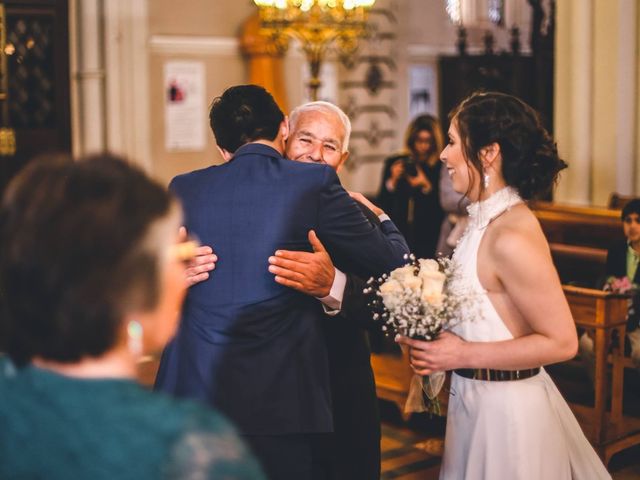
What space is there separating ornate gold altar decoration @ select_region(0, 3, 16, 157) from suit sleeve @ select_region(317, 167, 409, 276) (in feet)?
20.1

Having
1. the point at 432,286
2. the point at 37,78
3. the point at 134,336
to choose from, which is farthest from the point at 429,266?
the point at 37,78

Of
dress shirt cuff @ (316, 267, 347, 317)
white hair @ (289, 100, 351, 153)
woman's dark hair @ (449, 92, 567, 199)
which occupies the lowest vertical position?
dress shirt cuff @ (316, 267, 347, 317)

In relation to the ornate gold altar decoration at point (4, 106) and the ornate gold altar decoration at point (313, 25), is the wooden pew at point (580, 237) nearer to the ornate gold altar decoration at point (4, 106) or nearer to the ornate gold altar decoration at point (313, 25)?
the ornate gold altar decoration at point (313, 25)

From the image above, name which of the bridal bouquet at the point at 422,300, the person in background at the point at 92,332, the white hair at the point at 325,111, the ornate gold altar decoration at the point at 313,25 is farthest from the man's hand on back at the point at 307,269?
the ornate gold altar decoration at the point at 313,25

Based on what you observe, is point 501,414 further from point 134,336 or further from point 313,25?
point 313,25

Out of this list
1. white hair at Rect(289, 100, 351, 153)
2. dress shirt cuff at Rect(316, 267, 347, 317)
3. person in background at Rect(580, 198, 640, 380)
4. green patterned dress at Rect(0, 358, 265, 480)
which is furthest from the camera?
person in background at Rect(580, 198, 640, 380)

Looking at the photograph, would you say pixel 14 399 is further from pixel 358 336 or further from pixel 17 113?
pixel 17 113

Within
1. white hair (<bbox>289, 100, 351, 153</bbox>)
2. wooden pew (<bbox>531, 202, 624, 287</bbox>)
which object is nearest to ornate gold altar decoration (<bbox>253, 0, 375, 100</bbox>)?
wooden pew (<bbox>531, 202, 624, 287</bbox>)

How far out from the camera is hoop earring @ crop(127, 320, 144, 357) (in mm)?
1280

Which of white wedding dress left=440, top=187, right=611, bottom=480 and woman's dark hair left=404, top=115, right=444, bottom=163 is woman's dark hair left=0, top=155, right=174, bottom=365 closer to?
white wedding dress left=440, top=187, right=611, bottom=480

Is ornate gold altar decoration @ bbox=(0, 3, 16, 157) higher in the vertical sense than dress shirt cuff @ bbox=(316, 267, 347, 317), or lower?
higher

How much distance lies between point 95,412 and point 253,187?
4.36ft

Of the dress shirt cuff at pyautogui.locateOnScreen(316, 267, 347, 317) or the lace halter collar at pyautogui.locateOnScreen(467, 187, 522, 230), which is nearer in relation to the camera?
the lace halter collar at pyautogui.locateOnScreen(467, 187, 522, 230)

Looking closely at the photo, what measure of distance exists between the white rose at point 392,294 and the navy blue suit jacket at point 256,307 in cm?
27
